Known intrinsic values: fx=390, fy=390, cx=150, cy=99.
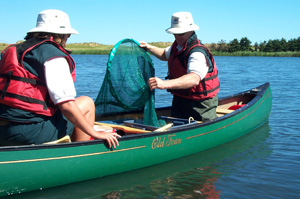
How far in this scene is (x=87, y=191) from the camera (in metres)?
4.93

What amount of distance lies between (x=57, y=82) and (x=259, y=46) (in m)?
82.7

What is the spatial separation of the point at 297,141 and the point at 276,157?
1.28 meters

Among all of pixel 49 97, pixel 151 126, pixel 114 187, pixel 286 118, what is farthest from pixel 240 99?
pixel 49 97

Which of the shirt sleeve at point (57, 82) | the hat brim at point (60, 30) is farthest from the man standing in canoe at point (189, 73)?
the shirt sleeve at point (57, 82)

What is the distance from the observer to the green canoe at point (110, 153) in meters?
4.27

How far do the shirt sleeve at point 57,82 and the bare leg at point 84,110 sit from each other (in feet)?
1.83

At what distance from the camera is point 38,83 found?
4133 mm

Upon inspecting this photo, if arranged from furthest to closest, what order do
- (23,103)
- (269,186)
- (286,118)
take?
1. (286,118)
2. (269,186)
3. (23,103)

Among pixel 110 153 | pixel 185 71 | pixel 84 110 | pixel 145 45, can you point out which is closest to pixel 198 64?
pixel 185 71

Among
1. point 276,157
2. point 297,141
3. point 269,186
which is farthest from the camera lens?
point 297,141

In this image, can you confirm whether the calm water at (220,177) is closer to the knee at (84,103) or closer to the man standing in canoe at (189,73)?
the man standing in canoe at (189,73)

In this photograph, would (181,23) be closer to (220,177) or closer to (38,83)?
(220,177)

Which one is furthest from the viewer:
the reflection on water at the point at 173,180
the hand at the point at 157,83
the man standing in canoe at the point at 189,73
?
the man standing in canoe at the point at 189,73

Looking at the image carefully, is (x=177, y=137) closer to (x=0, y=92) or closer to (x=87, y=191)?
(x=87, y=191)
